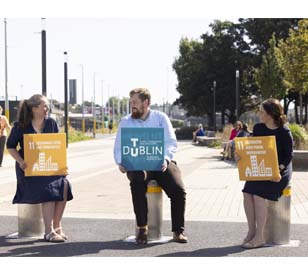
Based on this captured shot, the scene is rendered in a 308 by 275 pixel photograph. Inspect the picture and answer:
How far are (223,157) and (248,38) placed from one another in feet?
132

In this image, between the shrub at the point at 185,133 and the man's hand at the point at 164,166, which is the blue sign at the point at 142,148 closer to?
the man's hand at the point at 164,166

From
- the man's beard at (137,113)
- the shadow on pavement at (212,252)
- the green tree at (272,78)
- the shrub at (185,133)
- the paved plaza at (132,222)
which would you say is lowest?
the shrub at (185,133)

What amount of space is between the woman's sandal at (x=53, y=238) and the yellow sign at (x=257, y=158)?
2138mm

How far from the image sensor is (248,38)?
2317 inches

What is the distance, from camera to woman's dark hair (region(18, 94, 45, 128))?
670cm

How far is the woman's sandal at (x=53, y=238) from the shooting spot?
6.59 m

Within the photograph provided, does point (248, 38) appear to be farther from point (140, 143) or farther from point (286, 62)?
point (140, 143)

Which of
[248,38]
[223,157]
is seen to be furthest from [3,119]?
[248,38]

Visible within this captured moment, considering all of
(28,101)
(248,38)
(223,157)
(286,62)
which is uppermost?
(248,38)

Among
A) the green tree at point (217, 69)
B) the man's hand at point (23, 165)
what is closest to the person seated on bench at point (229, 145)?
the man's hand at point (23, 165)

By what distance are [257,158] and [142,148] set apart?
1.26 m

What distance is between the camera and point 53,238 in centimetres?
661

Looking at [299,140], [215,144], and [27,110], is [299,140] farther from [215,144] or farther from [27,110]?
[215,144]

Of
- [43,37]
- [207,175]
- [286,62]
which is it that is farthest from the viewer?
[286,62]
